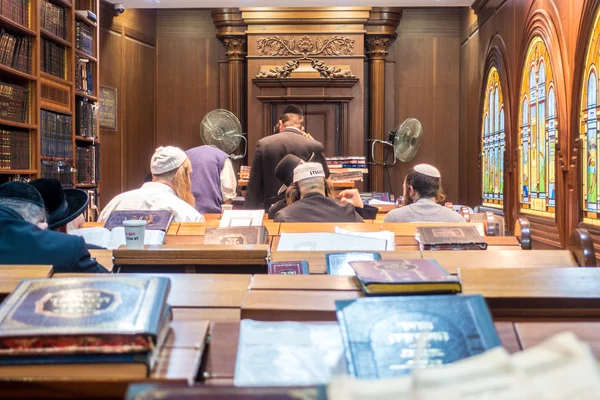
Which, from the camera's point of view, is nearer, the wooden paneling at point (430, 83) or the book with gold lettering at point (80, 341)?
the book with gold lettering at point (80, 341)

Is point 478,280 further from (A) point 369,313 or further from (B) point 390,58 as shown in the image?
(B) point 390,58

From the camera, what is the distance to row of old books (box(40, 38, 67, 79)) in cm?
598

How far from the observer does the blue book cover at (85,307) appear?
1.14 m

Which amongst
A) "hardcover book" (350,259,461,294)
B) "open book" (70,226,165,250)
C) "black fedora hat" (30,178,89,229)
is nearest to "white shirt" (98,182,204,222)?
"open book" (70,226,165,250)

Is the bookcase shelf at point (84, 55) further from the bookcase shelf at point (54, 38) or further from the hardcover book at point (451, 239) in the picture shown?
the hardcover book at point (451, 239)

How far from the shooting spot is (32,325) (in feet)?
3.80

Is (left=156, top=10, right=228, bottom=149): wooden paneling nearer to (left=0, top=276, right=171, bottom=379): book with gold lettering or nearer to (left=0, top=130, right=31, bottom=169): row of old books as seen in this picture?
(left=0, top=130, right=31, bottom=169): row of old books

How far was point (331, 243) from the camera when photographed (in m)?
2.69

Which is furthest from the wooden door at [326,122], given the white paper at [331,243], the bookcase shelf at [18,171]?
the white paper at [331,243]

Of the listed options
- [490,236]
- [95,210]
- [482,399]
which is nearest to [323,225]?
[490,236]

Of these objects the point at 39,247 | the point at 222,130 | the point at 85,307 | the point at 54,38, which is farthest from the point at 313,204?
the point at 222,130

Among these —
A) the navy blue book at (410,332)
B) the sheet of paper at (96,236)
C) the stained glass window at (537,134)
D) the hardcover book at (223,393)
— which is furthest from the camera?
the stained glass window at (537,134)

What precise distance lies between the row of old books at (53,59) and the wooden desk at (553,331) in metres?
5.46

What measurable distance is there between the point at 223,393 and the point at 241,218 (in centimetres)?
243
